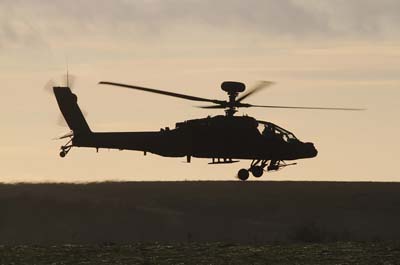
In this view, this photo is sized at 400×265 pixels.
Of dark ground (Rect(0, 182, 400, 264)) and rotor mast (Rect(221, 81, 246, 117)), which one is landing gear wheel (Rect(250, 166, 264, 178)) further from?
dark ground (Rect(0, 182, 400, 264))

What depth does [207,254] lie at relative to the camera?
44.5 metres

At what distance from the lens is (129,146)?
59.6m

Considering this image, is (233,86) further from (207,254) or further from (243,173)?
(207,254)

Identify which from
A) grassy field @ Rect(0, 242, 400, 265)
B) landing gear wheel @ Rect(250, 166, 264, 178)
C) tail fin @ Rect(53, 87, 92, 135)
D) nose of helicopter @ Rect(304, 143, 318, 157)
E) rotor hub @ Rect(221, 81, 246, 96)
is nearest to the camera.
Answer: grassy field @ Rect(0, 242, 400, 265)

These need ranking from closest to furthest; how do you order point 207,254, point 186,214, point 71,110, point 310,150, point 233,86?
point 207,254
point 233,86
point 310,150
point 71,110
point 186,214

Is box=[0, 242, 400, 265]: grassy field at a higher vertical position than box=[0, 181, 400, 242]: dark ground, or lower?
lower

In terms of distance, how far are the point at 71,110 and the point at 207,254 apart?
22.3 m

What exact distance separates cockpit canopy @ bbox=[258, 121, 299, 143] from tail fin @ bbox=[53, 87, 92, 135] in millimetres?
8394

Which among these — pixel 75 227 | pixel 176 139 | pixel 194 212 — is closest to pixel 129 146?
pixel 176 139

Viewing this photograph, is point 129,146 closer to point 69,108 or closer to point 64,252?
point 69,108

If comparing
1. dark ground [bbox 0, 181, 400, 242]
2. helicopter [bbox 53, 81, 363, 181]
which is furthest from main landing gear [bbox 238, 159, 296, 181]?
dark ground [bbox 0, 181, 400, 242]

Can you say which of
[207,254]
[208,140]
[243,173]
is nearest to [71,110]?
[208,140]

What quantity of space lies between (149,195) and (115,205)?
17.6m

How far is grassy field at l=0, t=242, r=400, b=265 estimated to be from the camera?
42.7 metres
